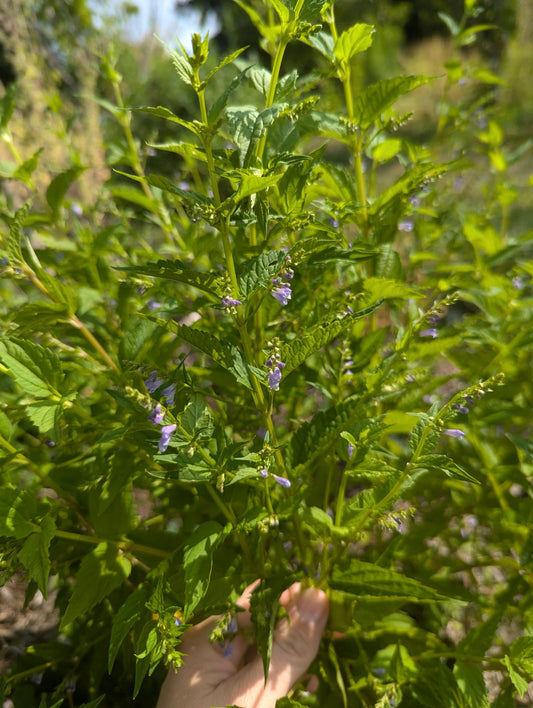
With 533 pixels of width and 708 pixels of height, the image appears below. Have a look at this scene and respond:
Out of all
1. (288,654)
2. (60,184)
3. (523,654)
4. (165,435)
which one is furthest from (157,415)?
(523,654)

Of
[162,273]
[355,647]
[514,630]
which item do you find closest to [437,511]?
[355,647]

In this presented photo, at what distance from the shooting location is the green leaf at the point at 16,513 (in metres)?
0.86

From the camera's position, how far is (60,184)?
1302 millimetres

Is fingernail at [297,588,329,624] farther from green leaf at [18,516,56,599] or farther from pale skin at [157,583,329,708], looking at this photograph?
green leaf at [18,516,56,599]

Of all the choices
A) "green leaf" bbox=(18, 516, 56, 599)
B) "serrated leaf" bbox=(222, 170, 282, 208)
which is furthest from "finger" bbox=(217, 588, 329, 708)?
"serrated leaf" bbox=(222, 170, 282, 208)

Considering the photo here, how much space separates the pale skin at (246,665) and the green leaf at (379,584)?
18 cm

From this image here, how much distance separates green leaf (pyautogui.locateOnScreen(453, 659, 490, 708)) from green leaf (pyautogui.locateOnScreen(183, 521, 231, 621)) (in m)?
0.68

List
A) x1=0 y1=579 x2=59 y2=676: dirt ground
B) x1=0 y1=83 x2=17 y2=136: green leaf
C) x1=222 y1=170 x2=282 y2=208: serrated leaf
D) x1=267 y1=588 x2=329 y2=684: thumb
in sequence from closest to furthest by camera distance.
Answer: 1. x1=222 y1=170 x2=282 y2=208: serrated leaf
2. x1=267 y1=588 x2=329 y2=684: thumb
3. x1=0 y1=83 x2=17 y2=136: green leaf
4. x1=0 y1=579 x2=59 y2=676: dirt ground

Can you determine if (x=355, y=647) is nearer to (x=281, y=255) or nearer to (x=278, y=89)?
(x=281, y=255)

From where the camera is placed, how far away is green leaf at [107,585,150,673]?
2.87 feet

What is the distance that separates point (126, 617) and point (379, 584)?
52cm

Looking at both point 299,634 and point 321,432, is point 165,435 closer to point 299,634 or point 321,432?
point 321,432

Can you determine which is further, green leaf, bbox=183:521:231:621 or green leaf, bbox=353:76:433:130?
green leaf, bbox=353:76:433:130

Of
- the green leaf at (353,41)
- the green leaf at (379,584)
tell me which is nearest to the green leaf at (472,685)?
the green leaf at (379,584)
